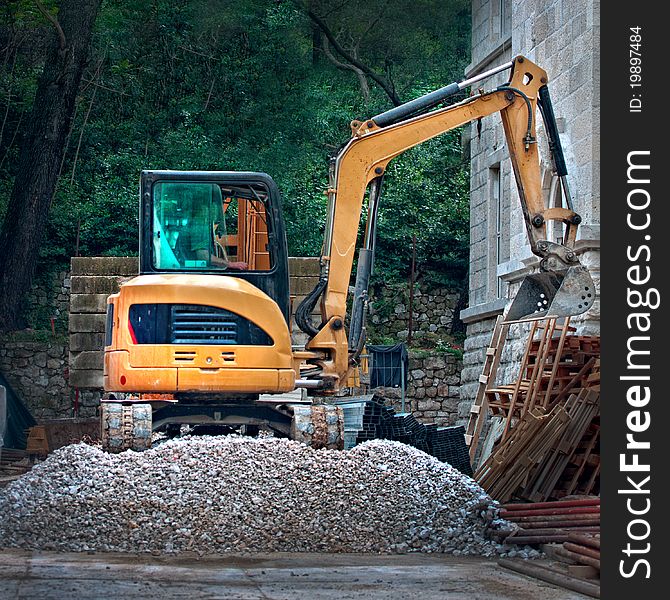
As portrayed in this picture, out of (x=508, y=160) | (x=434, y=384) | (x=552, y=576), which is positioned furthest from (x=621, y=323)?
(x=434, y=384)

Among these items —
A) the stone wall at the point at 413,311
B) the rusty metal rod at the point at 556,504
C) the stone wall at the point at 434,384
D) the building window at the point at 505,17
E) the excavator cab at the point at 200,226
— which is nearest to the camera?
the rusty metal rod at the point at 556,504

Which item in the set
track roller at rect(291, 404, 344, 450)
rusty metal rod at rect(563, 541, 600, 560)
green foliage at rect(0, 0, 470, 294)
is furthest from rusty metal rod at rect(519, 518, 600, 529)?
green foliage at rect(0, 0, 470, 294)

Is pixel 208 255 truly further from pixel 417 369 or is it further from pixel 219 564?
pixel 417 369

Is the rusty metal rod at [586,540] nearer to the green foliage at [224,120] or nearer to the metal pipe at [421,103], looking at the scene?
the metal pipe at [421,103]

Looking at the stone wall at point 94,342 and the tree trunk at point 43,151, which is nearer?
the stone wall at point 94,342

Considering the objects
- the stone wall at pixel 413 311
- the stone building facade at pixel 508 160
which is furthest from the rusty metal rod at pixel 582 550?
the stone wall at pixel 413 311

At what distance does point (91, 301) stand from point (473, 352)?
607 centimetres

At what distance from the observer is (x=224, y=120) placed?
28.9 metres

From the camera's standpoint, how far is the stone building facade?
1375 centimetres

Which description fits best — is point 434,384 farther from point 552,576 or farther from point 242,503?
point 552,576

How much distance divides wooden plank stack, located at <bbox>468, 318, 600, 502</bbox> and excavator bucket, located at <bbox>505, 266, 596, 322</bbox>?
115 cm

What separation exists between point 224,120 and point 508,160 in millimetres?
12339

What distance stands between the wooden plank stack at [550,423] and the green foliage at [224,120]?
13.7m

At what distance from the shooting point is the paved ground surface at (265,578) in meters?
7.52
